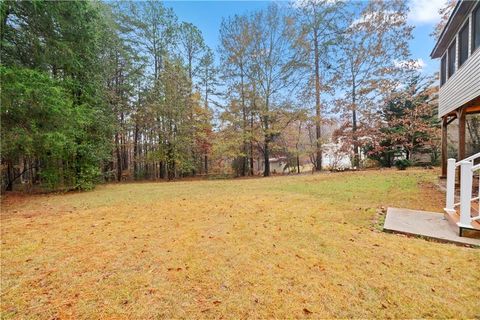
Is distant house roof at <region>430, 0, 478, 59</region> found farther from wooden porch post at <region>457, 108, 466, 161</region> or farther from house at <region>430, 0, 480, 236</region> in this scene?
wooden porch post at <region>457, 108, 466, 161</region>

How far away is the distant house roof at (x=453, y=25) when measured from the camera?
17.9 feet

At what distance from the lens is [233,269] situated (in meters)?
2.62

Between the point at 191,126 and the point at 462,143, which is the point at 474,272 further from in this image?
the point at 191,126

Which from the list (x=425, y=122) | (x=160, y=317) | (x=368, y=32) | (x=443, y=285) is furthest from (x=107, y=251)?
(x=368, y=32)

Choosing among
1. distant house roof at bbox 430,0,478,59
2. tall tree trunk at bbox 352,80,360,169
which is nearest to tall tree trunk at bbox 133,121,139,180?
tall tree trunk at bbox 352,80,360,169

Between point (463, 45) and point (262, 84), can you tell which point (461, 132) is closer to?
point (463, 45)

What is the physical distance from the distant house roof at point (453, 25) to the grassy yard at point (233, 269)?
555 centimetres

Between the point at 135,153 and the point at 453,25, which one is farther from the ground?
the point at 453,25

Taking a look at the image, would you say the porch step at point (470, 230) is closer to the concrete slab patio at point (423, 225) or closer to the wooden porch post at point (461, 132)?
the concrete slab patio at point (423, 225)

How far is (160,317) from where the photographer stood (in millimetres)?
1890

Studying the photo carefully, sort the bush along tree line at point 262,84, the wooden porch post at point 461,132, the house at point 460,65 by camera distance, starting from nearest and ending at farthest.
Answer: the house at point 460,65, the wooden porch post at point 461,132, the bush along tree line at point 262,84

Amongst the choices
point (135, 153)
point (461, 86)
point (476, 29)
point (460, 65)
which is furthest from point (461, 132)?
point (135, 153)

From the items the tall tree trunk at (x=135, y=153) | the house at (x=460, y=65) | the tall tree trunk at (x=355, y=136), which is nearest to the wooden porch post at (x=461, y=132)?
the house at (x=460, y=65)

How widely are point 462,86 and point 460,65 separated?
0.76 m
